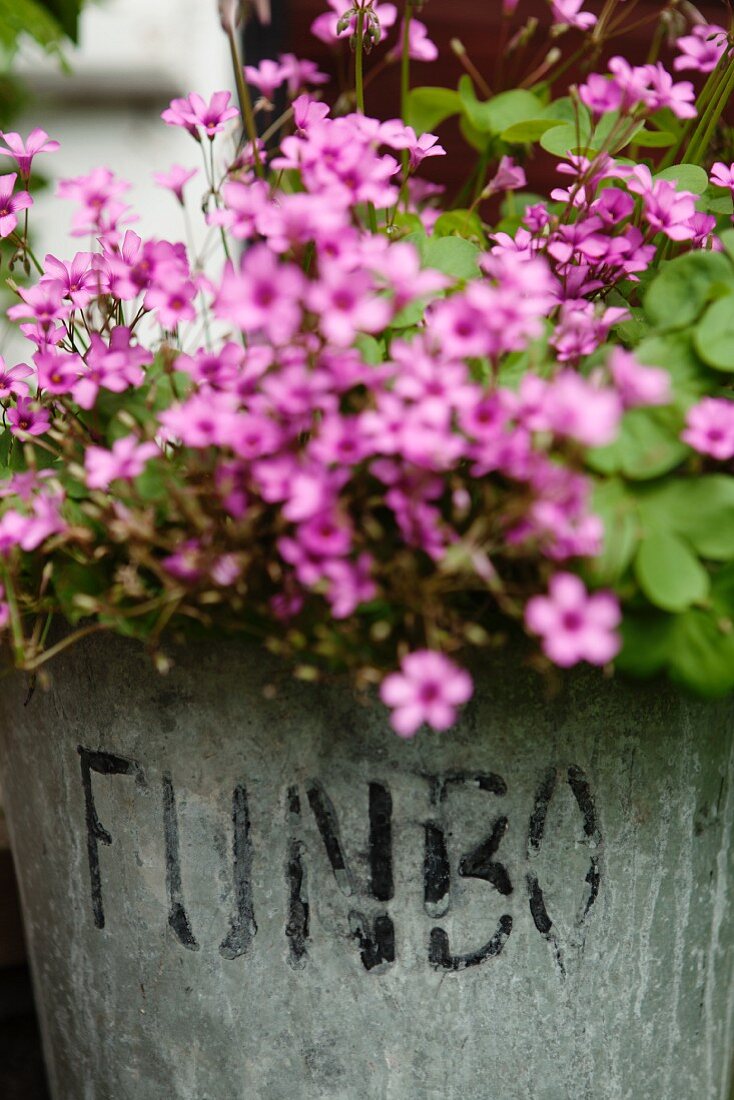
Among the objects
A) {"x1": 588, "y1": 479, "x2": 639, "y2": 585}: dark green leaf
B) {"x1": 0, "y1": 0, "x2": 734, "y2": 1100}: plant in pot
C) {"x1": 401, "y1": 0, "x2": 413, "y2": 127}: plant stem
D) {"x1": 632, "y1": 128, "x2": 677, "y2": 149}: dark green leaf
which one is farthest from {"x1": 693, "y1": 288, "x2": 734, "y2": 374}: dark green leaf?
{"x1": 401, "y1": 0, "x2": 413, "y2": 127}: plant stem

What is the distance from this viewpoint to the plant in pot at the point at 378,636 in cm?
60

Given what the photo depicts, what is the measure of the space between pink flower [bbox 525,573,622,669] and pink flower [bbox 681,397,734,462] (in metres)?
0.13

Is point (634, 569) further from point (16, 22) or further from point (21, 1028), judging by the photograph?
point (21, 1028)

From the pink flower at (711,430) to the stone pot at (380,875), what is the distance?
0.73 feet

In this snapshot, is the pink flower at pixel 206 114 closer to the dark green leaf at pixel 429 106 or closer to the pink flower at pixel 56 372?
the pink flower at pixel 56 372

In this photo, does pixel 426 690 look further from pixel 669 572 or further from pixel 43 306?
pixel 43 306

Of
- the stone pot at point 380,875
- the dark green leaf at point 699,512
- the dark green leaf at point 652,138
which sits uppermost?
the dark green leaf at point 652,138

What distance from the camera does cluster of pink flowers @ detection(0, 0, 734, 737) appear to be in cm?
57

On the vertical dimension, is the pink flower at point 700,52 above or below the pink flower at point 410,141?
above

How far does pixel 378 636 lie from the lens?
63 cm

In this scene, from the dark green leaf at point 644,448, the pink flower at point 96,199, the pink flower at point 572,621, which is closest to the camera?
the pink flower at point 572,621

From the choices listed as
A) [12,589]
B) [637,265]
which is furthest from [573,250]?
[12,589]

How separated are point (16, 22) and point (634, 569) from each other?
1138 mm

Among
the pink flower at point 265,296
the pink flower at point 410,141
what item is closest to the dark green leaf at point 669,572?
the pink flower at point 265,296
